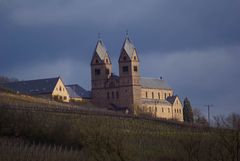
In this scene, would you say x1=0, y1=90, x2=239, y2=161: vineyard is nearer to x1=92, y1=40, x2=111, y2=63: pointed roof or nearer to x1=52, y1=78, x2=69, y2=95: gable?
x1=52, y1=78, x2=69, y2=95: gable

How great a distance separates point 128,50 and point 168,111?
1905 centimetres

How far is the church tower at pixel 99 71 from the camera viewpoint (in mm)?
130375

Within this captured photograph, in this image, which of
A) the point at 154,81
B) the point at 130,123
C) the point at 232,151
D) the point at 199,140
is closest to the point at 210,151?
the point at 199,140

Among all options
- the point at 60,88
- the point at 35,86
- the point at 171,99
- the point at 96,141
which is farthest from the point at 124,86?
the point at 96,141

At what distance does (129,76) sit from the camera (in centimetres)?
12850

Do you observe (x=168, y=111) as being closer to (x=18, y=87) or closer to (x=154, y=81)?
(x=154, y=81)

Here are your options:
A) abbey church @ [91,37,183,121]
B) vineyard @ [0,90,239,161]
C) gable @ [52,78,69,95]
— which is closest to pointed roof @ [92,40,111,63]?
abbey church @ [91,37,183,121]

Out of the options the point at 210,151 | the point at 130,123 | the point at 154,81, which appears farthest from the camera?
the point at 154,81

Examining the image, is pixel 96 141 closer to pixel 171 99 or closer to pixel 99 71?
pixel 99 71

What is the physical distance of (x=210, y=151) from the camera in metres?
43.0

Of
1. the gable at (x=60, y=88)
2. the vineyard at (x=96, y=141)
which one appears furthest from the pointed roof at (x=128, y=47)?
the vineyard at (x=96, y=141)

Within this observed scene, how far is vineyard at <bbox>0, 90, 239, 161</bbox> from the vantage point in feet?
112

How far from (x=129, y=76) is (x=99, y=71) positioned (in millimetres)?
7772

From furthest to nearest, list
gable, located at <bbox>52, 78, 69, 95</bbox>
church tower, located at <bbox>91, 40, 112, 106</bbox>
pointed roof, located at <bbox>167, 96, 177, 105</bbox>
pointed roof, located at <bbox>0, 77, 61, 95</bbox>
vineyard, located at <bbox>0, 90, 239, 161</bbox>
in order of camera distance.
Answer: pointed roof, located at <bbox>167, 96, 177, 105</bbox>
church tower, located at <bbox>91, 40, 112, 106</bbox>
pointed roof, located at <bbox>0, 77, 61, 95</bbox>
gable, located at <bbox>52, 78, 69, 95</bbox>
vineyard, located at <bbox>0, 90, 239, 161</bbox>
